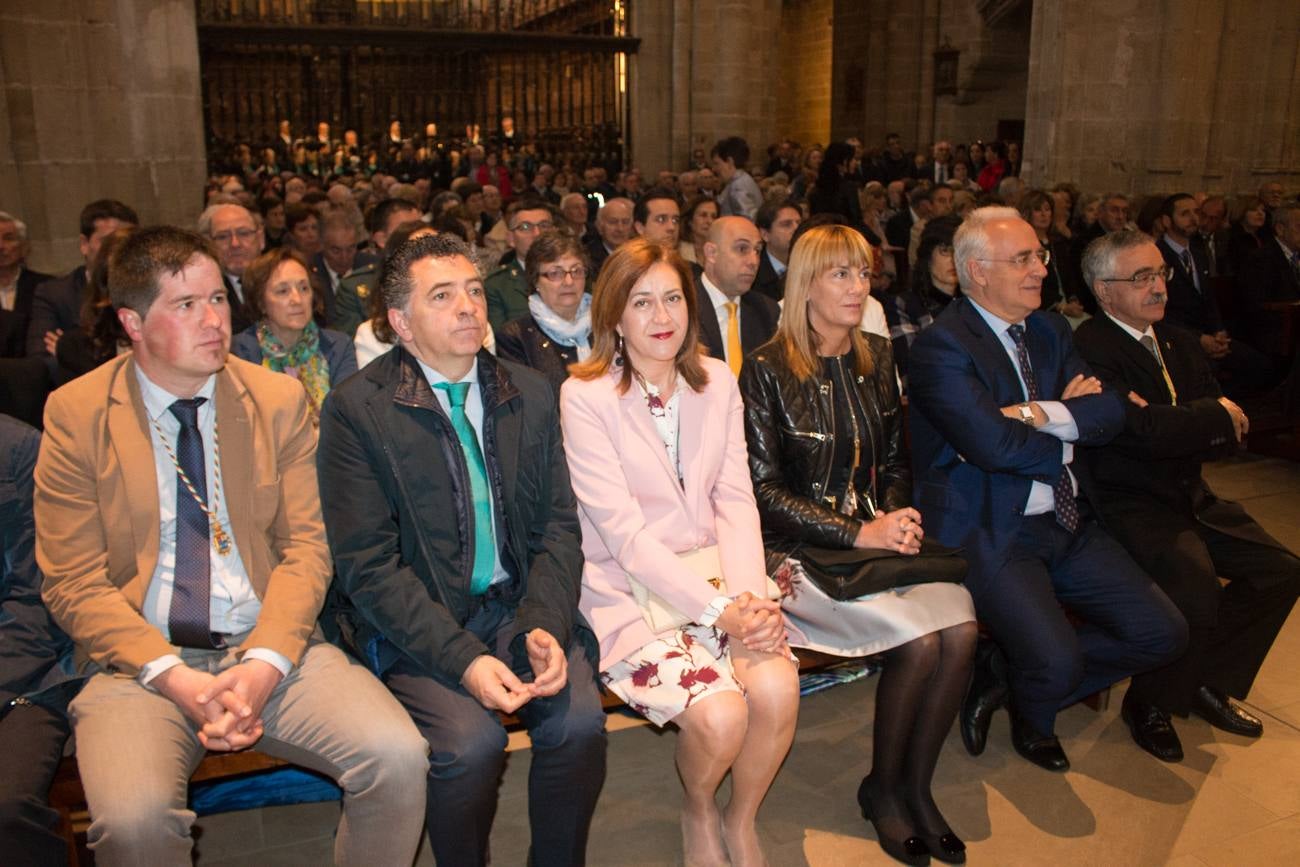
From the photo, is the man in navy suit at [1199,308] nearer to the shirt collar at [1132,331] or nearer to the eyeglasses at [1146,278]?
the shirt collar at [1132,331]

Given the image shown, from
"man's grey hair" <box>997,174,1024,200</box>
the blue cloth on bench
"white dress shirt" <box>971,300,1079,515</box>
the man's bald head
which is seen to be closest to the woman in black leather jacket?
"white dress shirt" <box>971,300,1079,515</box>

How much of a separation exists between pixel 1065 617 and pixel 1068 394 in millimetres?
700

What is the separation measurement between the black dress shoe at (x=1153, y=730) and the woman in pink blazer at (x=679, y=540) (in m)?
1.34

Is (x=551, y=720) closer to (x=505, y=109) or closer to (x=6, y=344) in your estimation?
(x=6, y=344)

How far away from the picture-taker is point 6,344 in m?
4.32

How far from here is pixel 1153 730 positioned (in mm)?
3293

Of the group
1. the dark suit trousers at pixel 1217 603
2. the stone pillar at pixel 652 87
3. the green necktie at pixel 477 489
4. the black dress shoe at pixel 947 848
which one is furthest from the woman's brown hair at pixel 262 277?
the stone pillar at pixel 652 87

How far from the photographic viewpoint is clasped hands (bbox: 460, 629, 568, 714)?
2305mm

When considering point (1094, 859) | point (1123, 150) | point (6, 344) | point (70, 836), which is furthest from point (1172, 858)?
point (1123, 150)

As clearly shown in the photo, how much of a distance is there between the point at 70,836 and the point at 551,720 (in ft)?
3.50

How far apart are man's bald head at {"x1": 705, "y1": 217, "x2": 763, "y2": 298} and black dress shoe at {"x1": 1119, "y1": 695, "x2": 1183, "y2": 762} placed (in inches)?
84.0

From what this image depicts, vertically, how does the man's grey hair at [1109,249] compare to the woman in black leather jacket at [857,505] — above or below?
above

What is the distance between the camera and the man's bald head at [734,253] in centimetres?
434

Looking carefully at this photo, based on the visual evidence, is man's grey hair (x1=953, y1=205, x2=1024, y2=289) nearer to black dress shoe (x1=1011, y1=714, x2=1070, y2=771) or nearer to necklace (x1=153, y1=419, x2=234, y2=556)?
black dress shoe (x1=1011, y1=714, x2=1070, y2=771)
